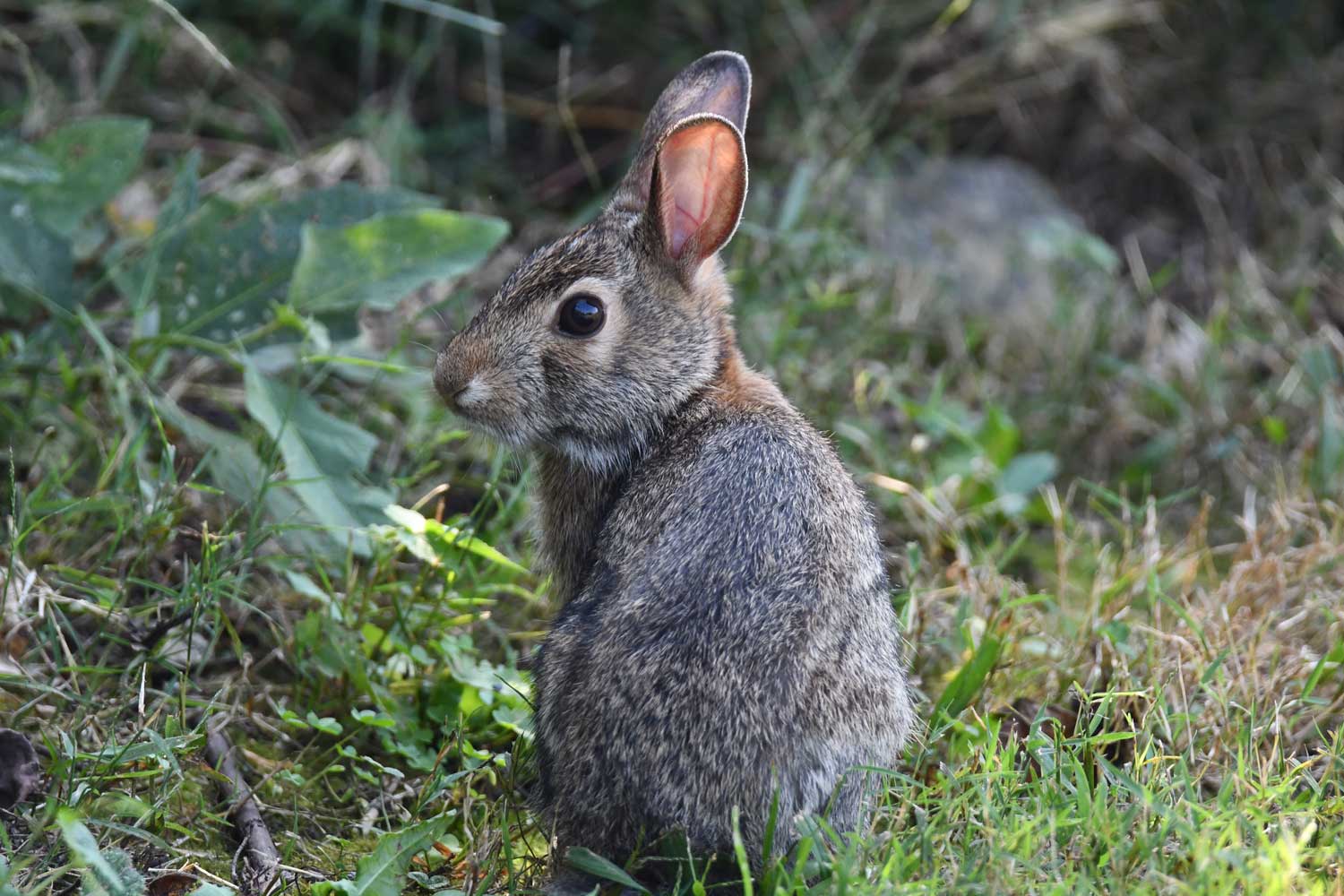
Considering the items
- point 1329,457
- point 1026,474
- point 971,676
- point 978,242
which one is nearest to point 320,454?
point 971,676

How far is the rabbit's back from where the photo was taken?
2887 millimetres

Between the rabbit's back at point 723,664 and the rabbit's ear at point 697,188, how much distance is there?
69 centimetres

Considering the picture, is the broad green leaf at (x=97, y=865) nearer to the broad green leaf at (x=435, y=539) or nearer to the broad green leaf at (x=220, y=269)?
the broad green leaf at (x=435, y=539)

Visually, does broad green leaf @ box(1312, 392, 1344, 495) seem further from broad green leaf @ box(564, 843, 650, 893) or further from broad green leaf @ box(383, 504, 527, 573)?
broad green leaf @ box(564, 843, 650, 893)

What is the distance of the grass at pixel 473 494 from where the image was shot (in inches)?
117

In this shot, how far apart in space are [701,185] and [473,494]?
4.13 ft

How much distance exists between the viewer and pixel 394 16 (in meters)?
6.30

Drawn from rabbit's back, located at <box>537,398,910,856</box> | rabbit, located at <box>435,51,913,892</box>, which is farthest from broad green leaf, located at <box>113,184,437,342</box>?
rabbit's back, located at <box>537,398,910,856</box>

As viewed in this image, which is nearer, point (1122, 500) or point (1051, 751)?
point (1051, 751)

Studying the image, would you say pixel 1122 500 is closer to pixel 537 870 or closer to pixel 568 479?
pixel 568 479

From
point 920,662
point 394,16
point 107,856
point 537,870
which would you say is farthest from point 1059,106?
point 107,856

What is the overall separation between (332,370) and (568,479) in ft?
3.85

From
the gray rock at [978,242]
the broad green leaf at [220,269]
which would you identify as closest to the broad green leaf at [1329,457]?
the gray rock at [978,242]

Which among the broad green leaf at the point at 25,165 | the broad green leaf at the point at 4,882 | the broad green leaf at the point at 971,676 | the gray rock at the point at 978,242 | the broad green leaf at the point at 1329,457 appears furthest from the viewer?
the gray rock at the point at 978,242
